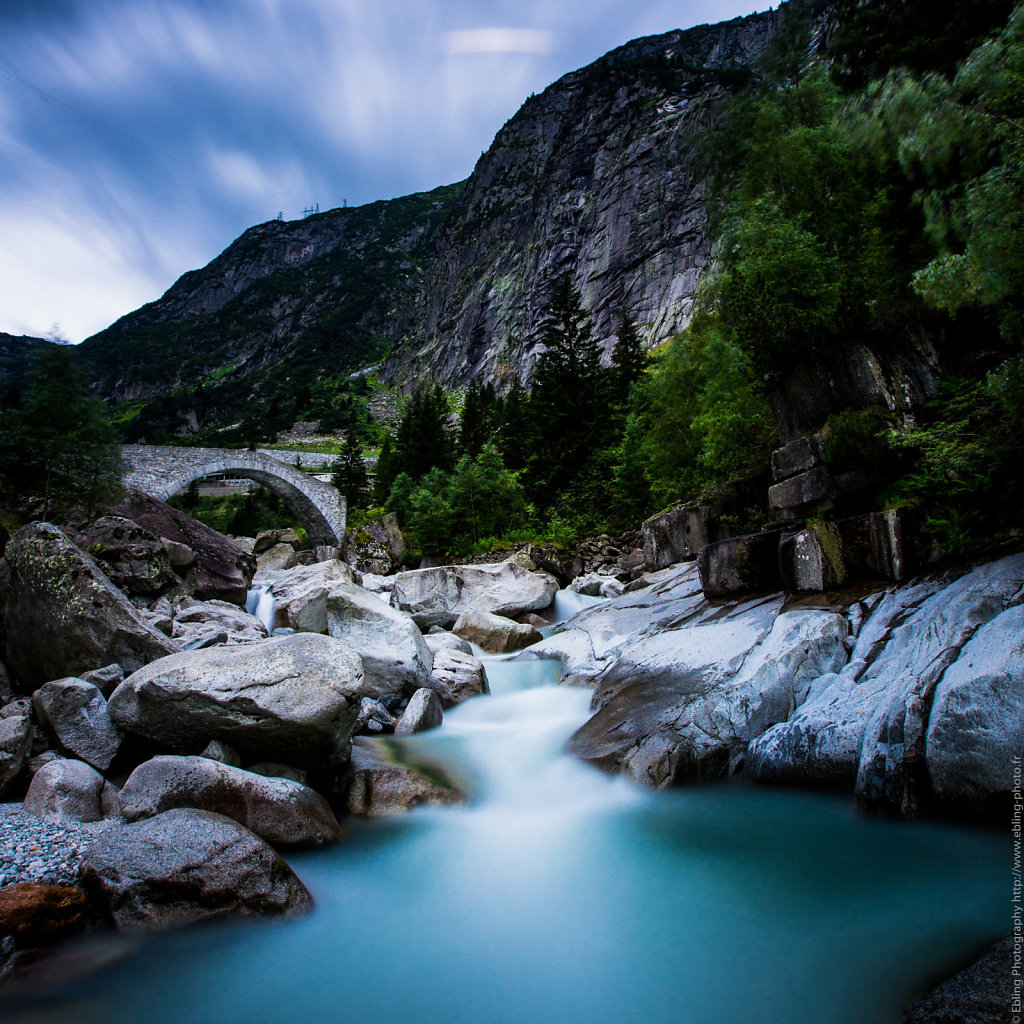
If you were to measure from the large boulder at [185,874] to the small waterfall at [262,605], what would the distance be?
34.5ft

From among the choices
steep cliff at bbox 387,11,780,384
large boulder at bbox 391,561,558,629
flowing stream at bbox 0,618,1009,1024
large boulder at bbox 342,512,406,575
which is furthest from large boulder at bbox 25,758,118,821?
steep cliff at bbox 387,11,780,384

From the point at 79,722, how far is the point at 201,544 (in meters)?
10.9

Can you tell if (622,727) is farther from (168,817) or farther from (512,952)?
(168,817)

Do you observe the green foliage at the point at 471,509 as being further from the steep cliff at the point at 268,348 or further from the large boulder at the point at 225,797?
the steep cliff at the point at 268,348

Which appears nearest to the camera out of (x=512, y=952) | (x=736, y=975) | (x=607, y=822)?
(x=736, y=975)

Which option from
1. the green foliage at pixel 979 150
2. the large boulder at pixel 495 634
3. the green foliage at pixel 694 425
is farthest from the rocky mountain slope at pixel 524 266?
the large boulder at pixel 495 634

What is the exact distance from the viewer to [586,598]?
16109 millimetres

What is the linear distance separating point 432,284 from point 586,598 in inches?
5428

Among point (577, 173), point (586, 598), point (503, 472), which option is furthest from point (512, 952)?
point (577, 173)

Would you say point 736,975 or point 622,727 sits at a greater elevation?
point 622,727

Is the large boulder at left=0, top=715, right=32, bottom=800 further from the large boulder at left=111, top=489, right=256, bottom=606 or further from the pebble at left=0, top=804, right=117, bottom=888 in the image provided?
the large boulder at left=111, top=489, right=256, bottom=606

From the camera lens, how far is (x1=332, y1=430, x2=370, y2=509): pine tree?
45688 mm

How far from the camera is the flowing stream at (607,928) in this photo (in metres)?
3.08

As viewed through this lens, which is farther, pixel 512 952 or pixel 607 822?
pixel 607 822
